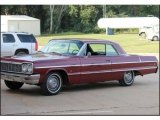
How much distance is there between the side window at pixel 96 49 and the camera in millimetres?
12794

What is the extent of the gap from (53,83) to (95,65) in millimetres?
1570

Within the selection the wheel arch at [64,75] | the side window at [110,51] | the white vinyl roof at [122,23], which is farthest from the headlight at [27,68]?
the white vinyl roof at [122,23]

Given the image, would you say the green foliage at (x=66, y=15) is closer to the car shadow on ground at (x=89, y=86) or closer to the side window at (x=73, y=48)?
the car shadow on ground at (x=89, y=86)

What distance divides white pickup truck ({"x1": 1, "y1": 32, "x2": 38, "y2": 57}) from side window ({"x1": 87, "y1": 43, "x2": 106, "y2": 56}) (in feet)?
31.2

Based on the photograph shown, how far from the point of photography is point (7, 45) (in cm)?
2209

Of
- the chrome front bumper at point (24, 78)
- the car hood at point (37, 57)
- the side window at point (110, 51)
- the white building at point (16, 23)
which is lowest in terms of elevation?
the chrome front bumper at point (24, 78)

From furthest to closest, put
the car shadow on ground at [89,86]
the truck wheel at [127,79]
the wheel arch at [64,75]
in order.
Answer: the truck wheel at [127,79] → the car shadow on ground at [89,86] → the wheel arch at [64,75]

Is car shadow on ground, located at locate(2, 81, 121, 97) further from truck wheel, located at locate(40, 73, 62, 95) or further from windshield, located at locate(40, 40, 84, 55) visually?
windshield, located at locate(40, 40, 84, 55)

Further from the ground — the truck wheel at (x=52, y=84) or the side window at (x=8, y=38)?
the side window at (x=8, y=38)

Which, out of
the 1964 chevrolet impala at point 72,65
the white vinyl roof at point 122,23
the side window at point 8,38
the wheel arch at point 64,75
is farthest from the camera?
the white vinyl roof at point 122,23

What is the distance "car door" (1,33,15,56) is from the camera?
22.0m

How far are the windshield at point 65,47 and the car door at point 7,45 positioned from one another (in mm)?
9304

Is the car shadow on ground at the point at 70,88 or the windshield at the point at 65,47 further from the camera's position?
the windshield at the point at 65,47

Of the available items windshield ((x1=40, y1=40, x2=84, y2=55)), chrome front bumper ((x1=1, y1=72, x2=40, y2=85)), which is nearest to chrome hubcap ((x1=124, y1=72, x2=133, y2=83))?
windshield ((x1=40, y1=40, x2=84, y2=55))
